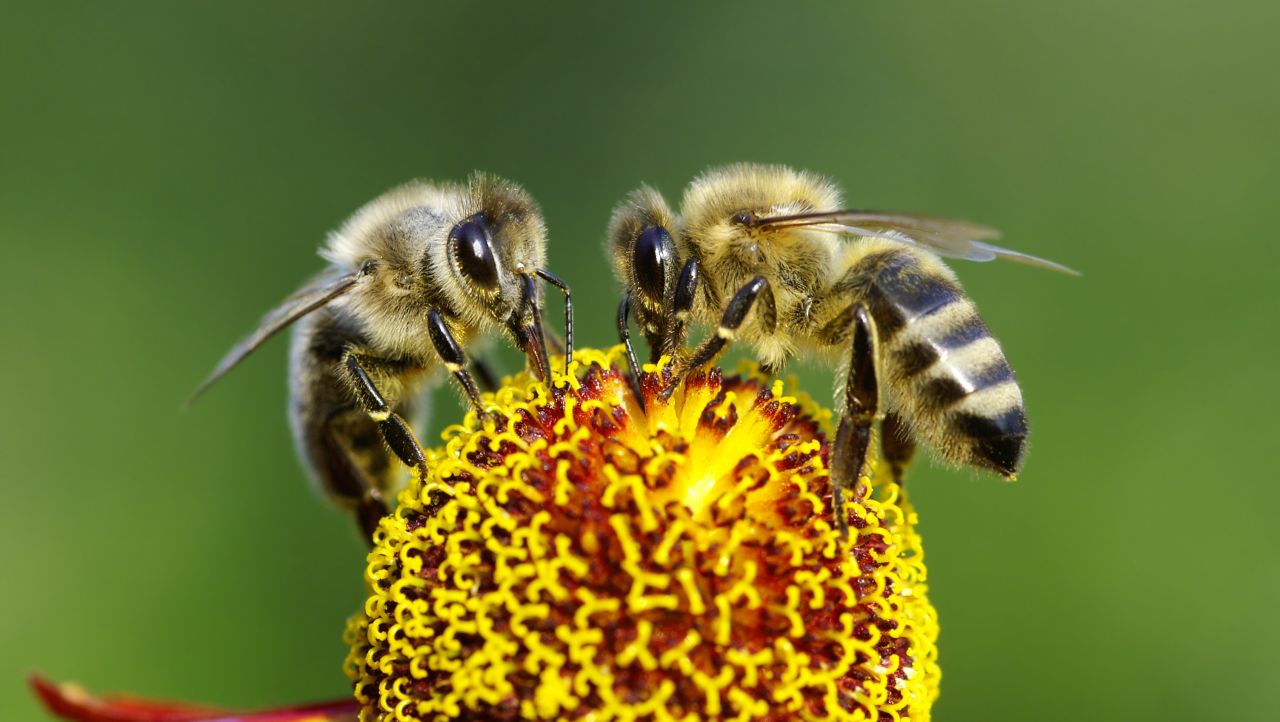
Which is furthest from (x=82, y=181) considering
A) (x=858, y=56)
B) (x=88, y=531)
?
(x=858, y=56)

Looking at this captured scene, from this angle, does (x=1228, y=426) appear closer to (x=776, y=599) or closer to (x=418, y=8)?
(x=776, y=599)

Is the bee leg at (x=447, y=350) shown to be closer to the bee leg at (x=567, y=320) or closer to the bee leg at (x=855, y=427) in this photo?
the bee leg at (x=567, y=320)

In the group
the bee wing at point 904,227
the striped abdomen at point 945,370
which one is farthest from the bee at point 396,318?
the striped abdomen at point 945,370

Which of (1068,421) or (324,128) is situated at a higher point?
(324,128)

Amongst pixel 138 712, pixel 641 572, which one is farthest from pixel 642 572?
pixel 138 712

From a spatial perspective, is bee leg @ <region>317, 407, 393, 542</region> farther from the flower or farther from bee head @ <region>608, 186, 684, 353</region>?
bee head @ <region>608, 186, 684, 353</region>

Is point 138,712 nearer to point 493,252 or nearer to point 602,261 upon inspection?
point 493,252
